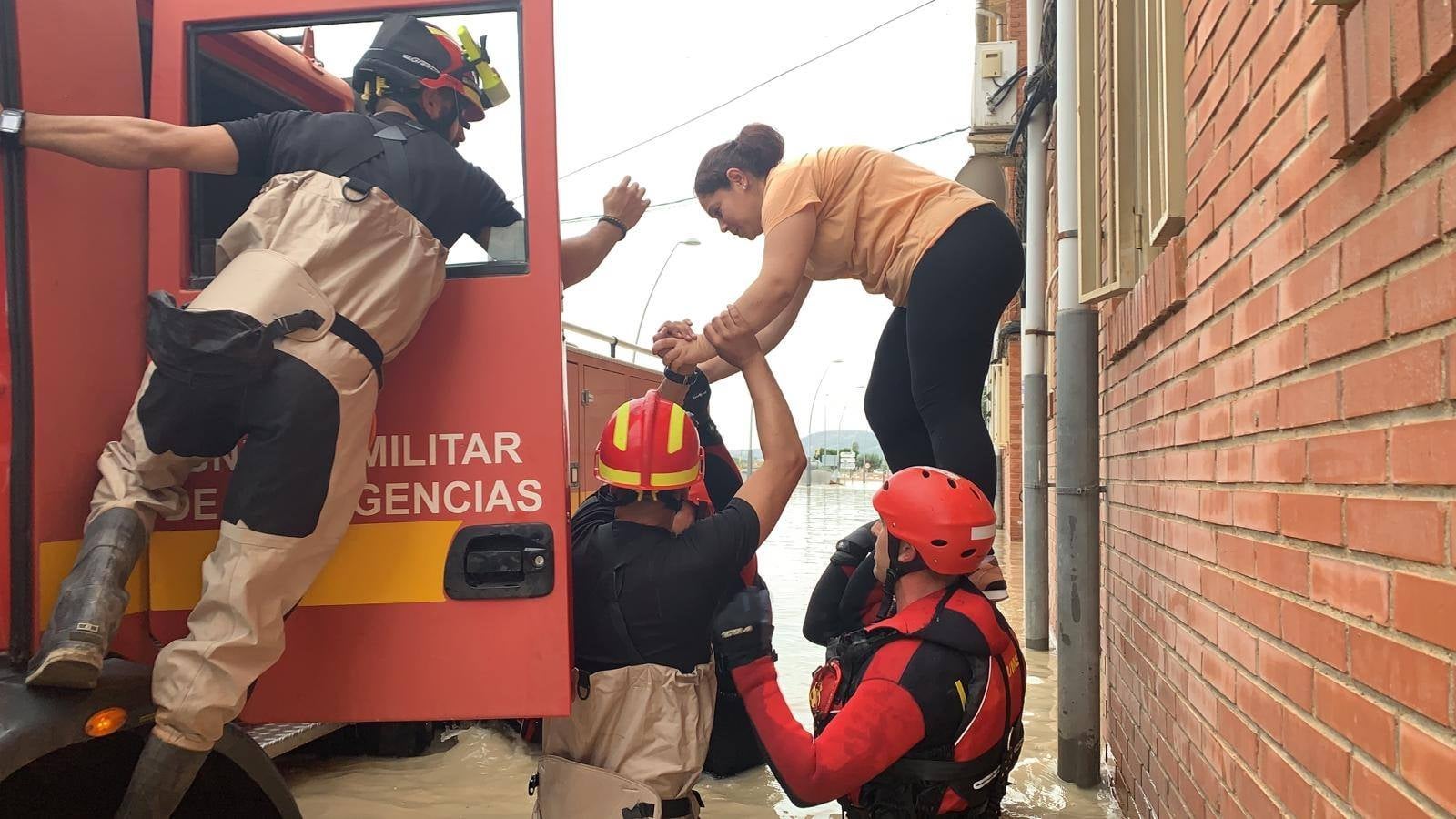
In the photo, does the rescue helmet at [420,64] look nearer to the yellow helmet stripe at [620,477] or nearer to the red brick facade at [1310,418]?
the yellow helmet stripe at [620,477]

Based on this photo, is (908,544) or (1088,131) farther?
(1088,131)

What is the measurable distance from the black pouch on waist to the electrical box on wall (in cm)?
753

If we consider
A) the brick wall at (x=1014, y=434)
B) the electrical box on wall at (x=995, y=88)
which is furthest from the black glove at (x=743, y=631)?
the brick wall at (x=1014, y=434)

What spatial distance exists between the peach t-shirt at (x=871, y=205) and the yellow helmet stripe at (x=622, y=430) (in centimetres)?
74

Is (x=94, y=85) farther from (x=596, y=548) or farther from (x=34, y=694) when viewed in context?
(x=596, y=548)

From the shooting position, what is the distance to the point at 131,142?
5.91ft

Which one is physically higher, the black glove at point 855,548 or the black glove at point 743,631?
the black glove at point 855,548

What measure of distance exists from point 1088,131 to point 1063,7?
0.53 metres

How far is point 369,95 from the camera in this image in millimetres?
2162

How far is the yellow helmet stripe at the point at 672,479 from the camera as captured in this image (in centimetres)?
249

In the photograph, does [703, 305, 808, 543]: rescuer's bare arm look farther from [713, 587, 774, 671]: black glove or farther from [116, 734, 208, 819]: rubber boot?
[116, 734, 208, 819]: rubber boot

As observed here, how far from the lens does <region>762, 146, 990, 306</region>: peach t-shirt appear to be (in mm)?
2873

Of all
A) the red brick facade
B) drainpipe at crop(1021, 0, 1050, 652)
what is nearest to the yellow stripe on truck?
the red brick facade

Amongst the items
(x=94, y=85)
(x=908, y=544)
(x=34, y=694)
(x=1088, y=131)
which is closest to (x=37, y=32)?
(x=94, y=85)
